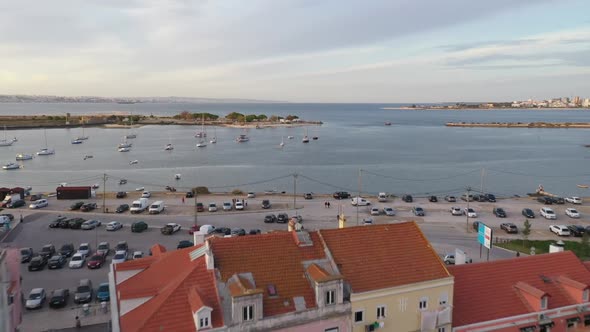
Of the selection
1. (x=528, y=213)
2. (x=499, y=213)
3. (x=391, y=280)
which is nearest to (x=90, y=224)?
(x=391, y=280)

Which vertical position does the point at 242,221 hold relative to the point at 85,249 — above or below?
below

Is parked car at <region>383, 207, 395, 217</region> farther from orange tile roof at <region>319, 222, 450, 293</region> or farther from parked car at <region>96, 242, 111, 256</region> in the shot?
orange tile roof at <region>319, 222, 450, 293</region>

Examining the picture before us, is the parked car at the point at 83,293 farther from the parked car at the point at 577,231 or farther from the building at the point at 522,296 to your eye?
the parked car at the point at 577,231

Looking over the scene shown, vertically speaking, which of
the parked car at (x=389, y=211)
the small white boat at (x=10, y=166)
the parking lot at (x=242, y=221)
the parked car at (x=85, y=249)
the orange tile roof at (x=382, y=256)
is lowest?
the small white boat at (x=10, y=166)

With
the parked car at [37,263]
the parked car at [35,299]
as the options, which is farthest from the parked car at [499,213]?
the parked car at [37,263]

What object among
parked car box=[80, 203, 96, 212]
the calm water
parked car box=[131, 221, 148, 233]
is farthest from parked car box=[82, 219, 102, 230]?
the calm water

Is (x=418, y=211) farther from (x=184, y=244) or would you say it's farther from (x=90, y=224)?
(x=90, y=224)
